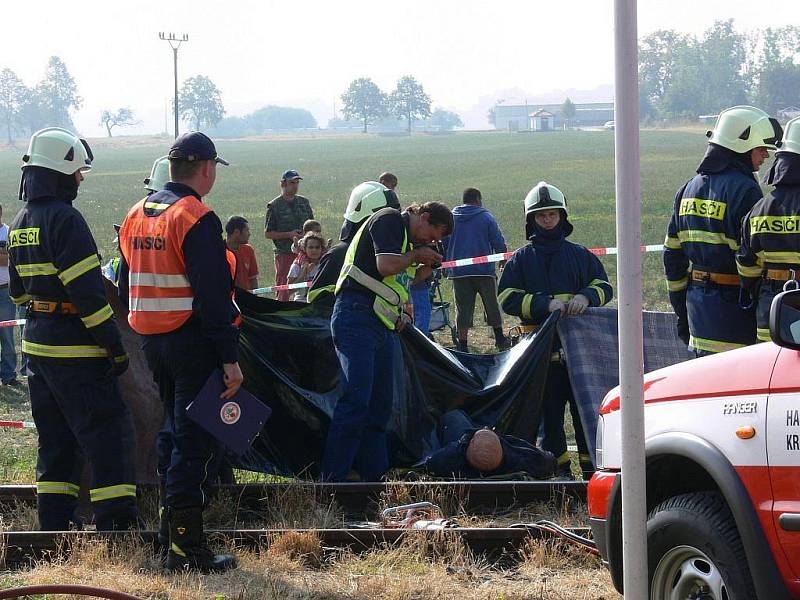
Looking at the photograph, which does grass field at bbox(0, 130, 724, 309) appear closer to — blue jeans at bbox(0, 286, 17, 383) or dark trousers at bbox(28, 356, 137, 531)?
blue jeans at bbox(0, 286, 17, 383)

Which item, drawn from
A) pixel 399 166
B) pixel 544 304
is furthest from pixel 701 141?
pixel 544 304

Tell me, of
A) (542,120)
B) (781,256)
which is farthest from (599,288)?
(542,120)

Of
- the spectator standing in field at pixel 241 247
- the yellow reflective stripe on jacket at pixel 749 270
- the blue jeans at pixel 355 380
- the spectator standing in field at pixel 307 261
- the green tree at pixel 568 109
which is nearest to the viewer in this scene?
the yellow reflective stripe on jacket at pixel 749 270

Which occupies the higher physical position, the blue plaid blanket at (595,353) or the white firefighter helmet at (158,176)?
the white firefighter helmet at (158,176)

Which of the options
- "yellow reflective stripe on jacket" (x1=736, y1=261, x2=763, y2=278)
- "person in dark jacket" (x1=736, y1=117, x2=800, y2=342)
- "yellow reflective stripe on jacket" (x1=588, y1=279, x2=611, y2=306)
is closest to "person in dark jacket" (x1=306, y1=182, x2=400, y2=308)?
"yellow reflective stripe on jacket" (x1=588, y1=279, x2=611, y2=306)

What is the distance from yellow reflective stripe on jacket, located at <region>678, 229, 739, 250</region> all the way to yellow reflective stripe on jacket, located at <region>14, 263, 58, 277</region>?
11.8ft

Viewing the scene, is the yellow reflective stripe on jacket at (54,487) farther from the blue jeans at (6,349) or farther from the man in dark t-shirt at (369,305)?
the blue jeans at (6,349)

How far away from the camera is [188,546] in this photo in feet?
18.3

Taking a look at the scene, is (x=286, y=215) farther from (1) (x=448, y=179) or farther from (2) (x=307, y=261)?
(1) (x=448, y=179)

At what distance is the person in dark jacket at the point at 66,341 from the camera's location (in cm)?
607

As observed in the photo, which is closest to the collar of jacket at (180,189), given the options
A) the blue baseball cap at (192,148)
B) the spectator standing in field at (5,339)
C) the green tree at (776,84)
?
the blue baseball cap at (192,148)

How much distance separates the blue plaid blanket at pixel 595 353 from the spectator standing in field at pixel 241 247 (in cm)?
371

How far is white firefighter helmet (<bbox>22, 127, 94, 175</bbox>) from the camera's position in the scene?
6184mm

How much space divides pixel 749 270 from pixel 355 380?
97.8 inches
